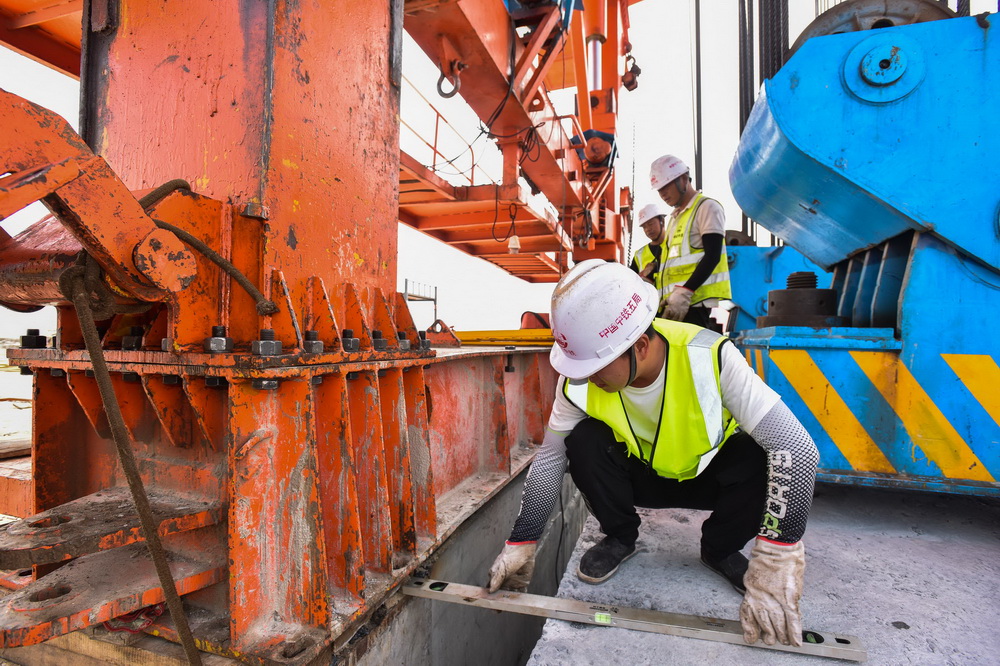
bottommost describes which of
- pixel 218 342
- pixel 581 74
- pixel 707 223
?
pixel 218 342

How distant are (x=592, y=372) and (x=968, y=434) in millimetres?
1825

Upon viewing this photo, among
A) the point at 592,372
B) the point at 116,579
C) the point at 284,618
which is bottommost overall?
the point at 284,618

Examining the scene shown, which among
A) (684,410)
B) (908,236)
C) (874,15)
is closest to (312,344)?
(684,410)

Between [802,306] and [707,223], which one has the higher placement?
[707,223]

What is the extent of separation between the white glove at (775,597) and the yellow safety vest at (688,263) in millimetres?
2168

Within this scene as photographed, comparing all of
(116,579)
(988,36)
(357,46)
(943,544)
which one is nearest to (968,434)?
(943,544)

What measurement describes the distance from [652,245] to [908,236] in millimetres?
2041

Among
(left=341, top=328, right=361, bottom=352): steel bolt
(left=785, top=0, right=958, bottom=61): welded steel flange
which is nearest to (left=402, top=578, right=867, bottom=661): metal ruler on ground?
(left=341, top=328, right=361, bottom=352): steel bolt

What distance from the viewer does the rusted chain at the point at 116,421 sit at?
3.57 ft

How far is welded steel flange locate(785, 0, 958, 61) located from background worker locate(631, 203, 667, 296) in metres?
1.73

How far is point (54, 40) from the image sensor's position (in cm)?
311

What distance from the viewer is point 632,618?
5.70 ft

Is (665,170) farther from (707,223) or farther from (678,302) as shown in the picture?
(678,302)

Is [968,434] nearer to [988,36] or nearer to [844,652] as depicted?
[844,652]
